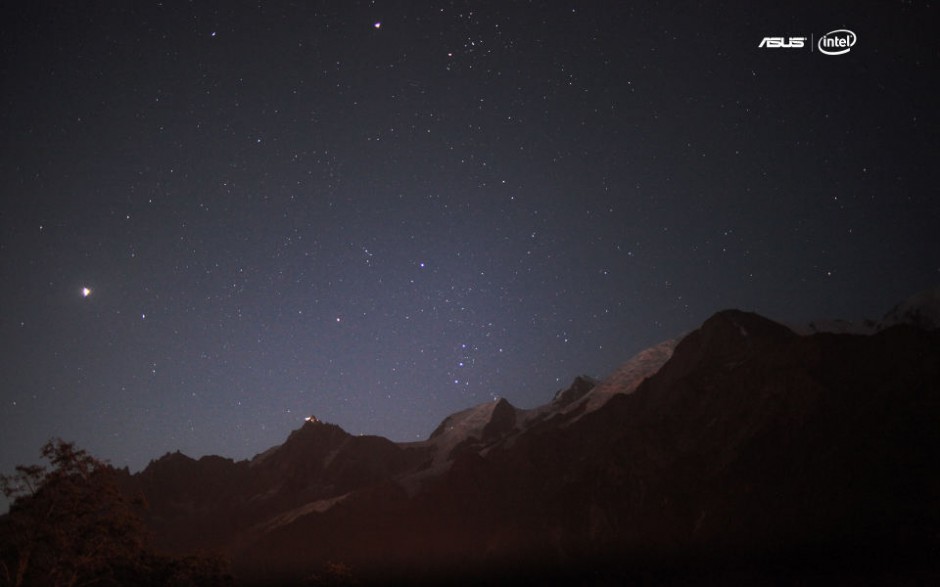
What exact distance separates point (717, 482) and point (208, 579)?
172117 mm

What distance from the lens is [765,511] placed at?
160 meters

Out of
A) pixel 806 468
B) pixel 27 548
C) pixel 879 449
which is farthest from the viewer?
pixel 806 468

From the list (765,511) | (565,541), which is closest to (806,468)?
(765,511)

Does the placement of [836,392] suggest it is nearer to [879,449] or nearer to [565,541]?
[879,449]

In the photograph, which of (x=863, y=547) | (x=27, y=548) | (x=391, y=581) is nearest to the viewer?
(x=27, y=548)

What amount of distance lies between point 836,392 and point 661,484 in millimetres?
61656

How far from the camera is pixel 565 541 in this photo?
643 ft

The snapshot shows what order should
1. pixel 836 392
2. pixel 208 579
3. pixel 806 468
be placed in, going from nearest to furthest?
pixel 208 579, pixel 806 468, pixel 836 392

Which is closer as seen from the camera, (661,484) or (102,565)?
(102,565)

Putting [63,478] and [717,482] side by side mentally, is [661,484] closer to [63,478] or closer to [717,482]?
[717,482]

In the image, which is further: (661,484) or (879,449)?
(661,484)

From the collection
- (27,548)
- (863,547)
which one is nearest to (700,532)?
(863,547)

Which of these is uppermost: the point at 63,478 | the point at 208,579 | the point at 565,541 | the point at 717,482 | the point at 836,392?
the point at 63,478

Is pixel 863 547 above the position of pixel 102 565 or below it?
below
